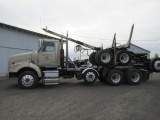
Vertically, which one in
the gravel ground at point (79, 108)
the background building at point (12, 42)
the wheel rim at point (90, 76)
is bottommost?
the gravel ground at point (79, 108)

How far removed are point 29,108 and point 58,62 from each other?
4681 millimetres

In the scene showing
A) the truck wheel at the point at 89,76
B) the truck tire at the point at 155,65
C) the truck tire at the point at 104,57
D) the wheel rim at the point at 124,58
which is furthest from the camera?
the truck tire at the point at 155,65

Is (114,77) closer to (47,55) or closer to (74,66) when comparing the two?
(74,66)

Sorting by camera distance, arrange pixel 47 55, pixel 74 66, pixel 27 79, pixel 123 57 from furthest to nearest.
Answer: pixel 123 57
pixel 74 66
pixel 47 55
pixel 27 79

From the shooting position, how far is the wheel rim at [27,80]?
9.73 m

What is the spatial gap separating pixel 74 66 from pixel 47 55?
1851 mm

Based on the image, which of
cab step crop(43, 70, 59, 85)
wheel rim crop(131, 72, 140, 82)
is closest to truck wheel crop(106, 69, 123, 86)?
wheel rim crop(131, 72, 140, 82)

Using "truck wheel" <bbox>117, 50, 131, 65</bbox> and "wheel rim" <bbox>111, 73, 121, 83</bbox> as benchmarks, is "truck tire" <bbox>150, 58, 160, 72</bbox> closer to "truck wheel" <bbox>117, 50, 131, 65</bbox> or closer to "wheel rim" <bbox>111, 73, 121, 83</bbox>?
"truck wheel" <bbox>117, 50, 131, 65</bbox>

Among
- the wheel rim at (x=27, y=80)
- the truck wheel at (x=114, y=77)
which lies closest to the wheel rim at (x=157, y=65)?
the truck wheel at (x=114, y=77)

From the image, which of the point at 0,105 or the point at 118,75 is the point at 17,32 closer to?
the point at 118,75

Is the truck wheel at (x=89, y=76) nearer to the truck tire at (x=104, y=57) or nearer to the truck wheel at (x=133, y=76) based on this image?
the truck tire at (x=104, y=57)

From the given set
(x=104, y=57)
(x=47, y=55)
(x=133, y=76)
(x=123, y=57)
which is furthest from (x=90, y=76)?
(x=133, y=76)

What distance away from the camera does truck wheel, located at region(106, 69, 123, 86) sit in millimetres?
11031

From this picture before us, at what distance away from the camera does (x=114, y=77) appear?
36.7ft
